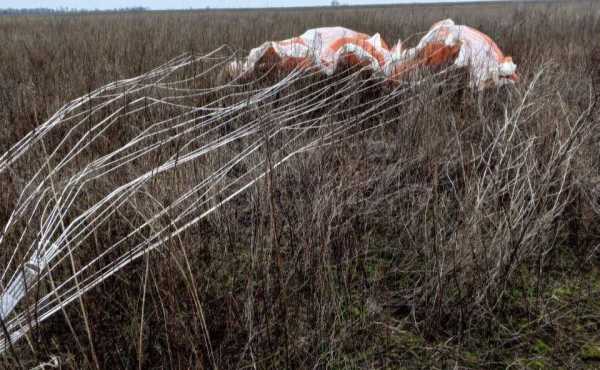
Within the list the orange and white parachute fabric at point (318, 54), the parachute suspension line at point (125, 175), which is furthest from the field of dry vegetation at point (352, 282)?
the orange and white parachute fabric at point (318, 54)

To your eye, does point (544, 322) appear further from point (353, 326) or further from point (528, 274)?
point (353, 326)

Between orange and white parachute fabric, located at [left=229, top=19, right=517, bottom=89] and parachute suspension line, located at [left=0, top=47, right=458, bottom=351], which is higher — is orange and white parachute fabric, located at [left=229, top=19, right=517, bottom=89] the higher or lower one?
the higher one

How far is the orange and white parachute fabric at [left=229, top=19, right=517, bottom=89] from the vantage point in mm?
2770

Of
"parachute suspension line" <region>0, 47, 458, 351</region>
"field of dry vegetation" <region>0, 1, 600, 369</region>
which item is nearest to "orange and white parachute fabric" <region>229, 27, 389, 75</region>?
"parachute suspension line" <region>0, 47, 458, 351</region>

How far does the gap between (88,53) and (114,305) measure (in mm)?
4031

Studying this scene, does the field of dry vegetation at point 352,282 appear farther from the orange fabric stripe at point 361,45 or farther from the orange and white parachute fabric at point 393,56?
the orange fabric stripe at point 361,45

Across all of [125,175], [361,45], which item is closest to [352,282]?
[125,175]

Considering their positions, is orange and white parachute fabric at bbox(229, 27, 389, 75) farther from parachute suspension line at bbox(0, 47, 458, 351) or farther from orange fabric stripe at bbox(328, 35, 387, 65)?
parachute suspension line at bbox(0, 47, 458, 351)

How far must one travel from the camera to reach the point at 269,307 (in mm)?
1079

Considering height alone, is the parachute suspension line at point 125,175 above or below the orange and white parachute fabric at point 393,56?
below

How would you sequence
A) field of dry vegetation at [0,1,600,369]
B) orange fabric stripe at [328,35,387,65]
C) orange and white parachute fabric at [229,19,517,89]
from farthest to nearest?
orange fabric stripe at [328,35,387,65] → orange and white parachute fabric at [229,19,517,89] → field of dry vegetation at [0,1,600,369]

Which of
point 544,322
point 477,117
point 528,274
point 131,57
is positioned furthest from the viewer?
point 131,57

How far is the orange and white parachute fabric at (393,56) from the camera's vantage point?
9.09 ft

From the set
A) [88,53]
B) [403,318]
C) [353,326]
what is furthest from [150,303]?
[88,53]
